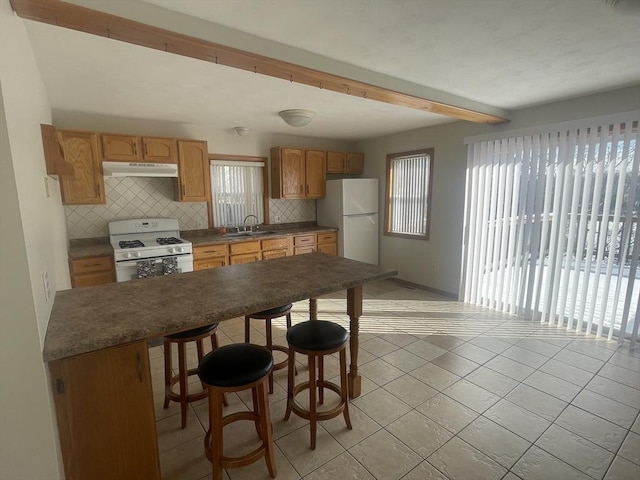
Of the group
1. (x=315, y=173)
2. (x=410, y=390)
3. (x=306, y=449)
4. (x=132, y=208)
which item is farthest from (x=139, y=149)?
(x=410, y=390)

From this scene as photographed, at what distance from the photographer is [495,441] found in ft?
6.30

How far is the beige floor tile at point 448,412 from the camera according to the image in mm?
2061

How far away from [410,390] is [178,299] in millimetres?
1847

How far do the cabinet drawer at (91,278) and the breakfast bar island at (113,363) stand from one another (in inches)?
75.7

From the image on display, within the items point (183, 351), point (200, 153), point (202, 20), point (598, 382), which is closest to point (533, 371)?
point (598, 382)

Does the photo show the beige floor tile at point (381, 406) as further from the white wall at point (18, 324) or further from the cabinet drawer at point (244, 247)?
the cabinet drawer at point (244, 247)

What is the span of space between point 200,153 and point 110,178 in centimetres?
107

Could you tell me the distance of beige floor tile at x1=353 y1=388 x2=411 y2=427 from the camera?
2135mm

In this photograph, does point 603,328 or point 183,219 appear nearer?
point 603,328

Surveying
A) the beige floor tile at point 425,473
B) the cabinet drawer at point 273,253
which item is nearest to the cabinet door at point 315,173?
the cabinet drawer at point 273,253

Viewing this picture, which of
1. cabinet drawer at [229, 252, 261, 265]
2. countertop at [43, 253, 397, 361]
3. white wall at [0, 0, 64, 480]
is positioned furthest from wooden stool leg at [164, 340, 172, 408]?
cabinet drawer at [229, 252, 261, 265]

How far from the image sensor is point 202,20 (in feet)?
5.40

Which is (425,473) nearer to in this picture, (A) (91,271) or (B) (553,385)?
(B) (553,385)

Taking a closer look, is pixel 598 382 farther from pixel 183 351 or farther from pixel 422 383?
pixel 183 351
